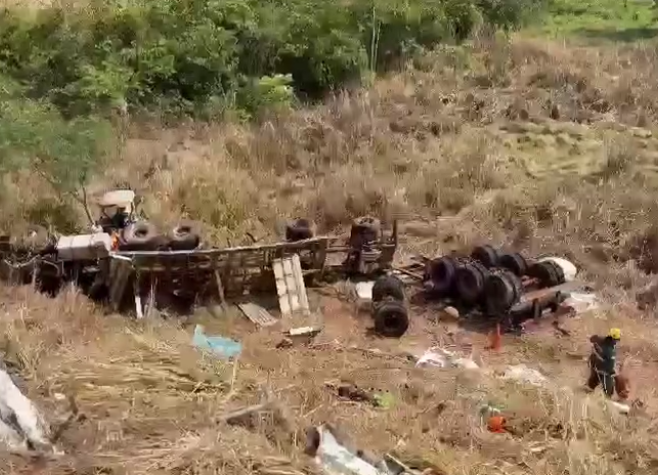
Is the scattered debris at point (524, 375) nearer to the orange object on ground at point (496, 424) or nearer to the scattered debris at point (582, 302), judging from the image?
the orange object on ground at point (496, 424)

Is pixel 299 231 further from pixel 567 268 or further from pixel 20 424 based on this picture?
pixel 20 424

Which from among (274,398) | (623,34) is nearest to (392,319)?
(274,398)

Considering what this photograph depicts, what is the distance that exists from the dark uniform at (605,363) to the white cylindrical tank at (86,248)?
13.5 feet

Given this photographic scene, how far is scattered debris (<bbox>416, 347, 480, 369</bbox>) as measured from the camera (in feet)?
23.3

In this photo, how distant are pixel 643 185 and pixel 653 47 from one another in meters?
5.93

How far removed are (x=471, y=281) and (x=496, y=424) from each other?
237 cm

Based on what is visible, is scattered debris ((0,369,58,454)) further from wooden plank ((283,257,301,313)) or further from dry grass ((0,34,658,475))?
wooden plank ((283,257,301,313))

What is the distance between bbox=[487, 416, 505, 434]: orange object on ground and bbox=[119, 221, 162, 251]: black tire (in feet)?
11.5

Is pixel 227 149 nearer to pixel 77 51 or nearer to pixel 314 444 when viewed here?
pixel 77 51

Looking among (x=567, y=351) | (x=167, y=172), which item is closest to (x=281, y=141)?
(x=167, y=172)

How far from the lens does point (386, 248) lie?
341 inches

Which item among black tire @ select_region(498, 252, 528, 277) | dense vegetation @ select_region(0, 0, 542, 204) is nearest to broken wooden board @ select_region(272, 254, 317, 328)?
black tire @ select_region(498, 252, 528, 277)

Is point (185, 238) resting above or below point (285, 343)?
above

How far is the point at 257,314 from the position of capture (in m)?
8.05
